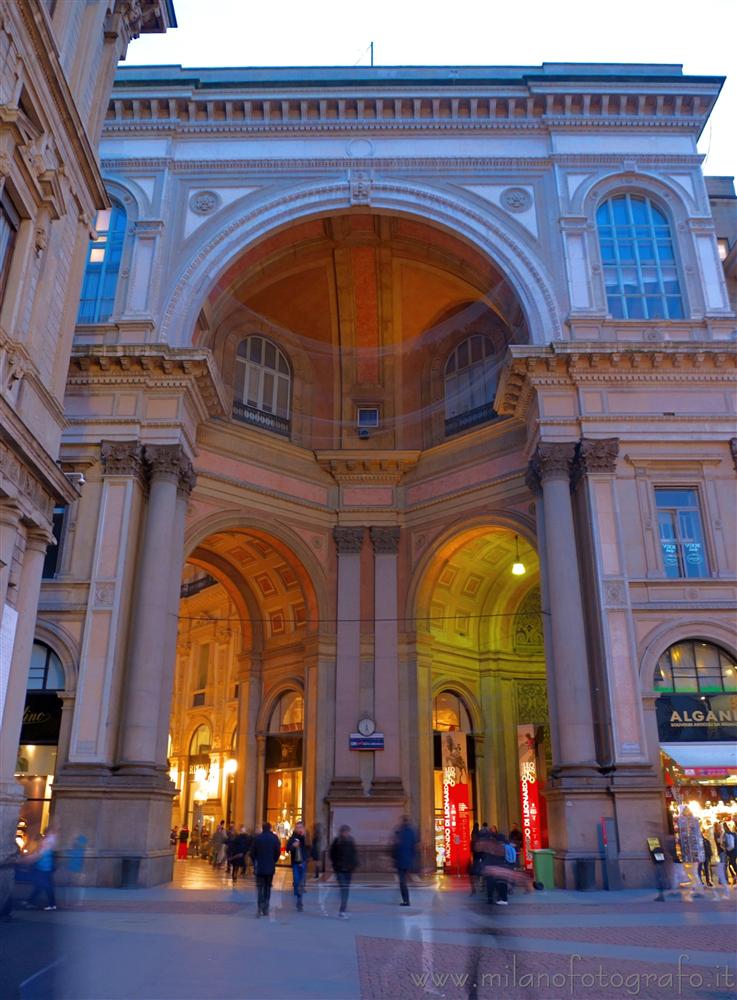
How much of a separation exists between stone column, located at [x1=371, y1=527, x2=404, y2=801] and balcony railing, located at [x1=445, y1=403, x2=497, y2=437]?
3936 millimetres

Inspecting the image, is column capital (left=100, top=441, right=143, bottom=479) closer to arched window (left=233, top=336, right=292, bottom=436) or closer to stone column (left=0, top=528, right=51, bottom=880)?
arched window (left=233, top=336, right=292, bottom=436)

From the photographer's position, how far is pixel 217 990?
7859mm

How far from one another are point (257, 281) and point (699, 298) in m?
13.5

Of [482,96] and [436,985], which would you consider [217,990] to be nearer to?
[436,985]

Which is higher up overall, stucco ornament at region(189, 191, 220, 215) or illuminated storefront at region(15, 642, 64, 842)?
stucco ornament at region(189, 191, 220, 215)

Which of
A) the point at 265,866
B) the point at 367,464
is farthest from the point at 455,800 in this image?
the point at 265,866

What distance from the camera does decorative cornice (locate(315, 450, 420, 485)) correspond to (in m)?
29.2

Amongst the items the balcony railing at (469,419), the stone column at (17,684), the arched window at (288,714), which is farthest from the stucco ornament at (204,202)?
the arched window at (288,714)

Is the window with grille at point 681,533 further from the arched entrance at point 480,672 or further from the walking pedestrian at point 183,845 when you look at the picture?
the walking pedestrian at point 183,845

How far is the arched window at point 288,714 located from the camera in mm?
28875

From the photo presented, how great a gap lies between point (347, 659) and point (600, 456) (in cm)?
1024

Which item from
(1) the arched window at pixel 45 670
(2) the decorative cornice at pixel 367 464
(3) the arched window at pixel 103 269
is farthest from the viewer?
(2) the decorative cornice at pixel 367 464

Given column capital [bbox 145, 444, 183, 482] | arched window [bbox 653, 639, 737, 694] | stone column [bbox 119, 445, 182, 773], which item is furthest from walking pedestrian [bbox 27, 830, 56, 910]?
arched window [bbox 653, 639, 737, 694]

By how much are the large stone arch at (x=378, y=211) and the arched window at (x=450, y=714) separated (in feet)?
41.8
